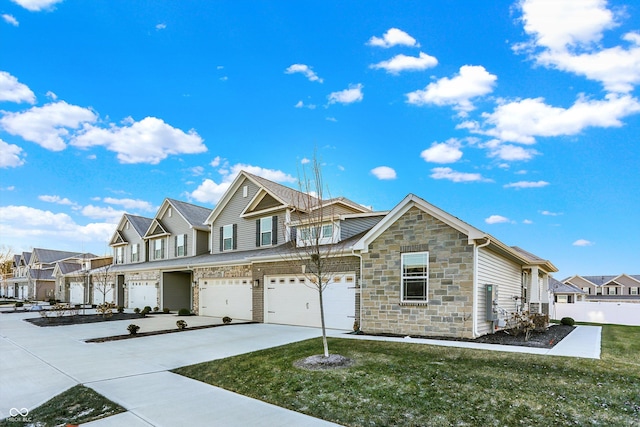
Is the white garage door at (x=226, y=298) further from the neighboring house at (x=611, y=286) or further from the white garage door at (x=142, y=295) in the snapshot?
the neighboring house at (x=611, y=286)

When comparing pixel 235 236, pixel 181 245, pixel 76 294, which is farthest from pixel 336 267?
pixel 76 294

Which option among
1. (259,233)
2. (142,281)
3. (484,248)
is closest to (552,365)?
(484,248)

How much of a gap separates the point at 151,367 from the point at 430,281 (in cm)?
816

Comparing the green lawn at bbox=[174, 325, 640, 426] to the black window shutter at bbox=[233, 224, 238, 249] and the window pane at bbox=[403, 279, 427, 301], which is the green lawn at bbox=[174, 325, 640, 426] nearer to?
the window pane at bbox=[403, 279, 427, 301]

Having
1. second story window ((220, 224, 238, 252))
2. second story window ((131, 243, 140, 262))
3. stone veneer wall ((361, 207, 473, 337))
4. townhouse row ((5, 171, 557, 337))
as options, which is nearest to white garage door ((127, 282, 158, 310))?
townhouse row ((5, 171, 557, 337))

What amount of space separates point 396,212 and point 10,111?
17.9 m

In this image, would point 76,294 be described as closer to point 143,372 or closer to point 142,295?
point 142,295

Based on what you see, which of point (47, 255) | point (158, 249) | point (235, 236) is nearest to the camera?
point (235, 236)

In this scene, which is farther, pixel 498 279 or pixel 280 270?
pixel 280 270

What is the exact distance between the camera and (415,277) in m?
12.7

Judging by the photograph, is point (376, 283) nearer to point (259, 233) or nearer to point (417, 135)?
point (417, 135)

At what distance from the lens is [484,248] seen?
12.4m

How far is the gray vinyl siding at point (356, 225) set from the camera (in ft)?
56.6

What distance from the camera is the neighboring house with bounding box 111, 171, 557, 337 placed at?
1201 centimetres
